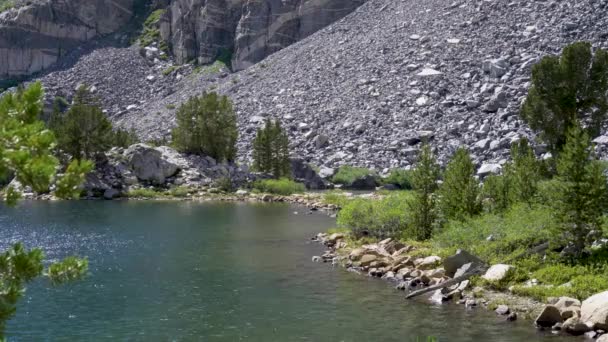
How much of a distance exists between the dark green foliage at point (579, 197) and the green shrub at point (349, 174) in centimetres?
6495

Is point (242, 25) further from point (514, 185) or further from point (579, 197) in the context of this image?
point (579, 197)

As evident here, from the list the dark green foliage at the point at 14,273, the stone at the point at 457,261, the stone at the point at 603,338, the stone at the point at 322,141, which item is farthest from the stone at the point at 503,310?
the stone at the point at 322,141

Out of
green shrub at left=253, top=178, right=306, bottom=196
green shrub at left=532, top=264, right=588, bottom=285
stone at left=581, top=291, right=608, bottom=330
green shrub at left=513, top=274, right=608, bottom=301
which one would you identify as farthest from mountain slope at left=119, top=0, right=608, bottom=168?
stone at left=581, top=291, right=608, bottom=330

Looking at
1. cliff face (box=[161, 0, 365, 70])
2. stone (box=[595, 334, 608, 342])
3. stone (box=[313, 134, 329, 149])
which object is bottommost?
stone (box=[595, 334, 608, 342])

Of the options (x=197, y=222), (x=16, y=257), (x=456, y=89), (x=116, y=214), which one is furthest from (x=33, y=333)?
(x=456, y=89)

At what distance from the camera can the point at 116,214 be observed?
62156 mm

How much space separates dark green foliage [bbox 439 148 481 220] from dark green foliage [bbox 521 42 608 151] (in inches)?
422

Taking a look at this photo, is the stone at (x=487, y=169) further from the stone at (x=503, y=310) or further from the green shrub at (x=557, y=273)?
the stone at (x=503, y=310)

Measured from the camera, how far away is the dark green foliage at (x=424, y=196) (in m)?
39.6

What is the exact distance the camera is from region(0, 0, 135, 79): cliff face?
576 feet

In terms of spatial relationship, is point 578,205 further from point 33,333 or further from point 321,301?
point 33,333

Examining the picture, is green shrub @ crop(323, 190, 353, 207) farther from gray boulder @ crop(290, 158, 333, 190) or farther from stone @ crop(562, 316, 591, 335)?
stone @ crop(562, 316, 591, 335)

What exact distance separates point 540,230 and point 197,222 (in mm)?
33208

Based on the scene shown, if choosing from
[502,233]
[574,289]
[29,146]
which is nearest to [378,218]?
[502,233]
